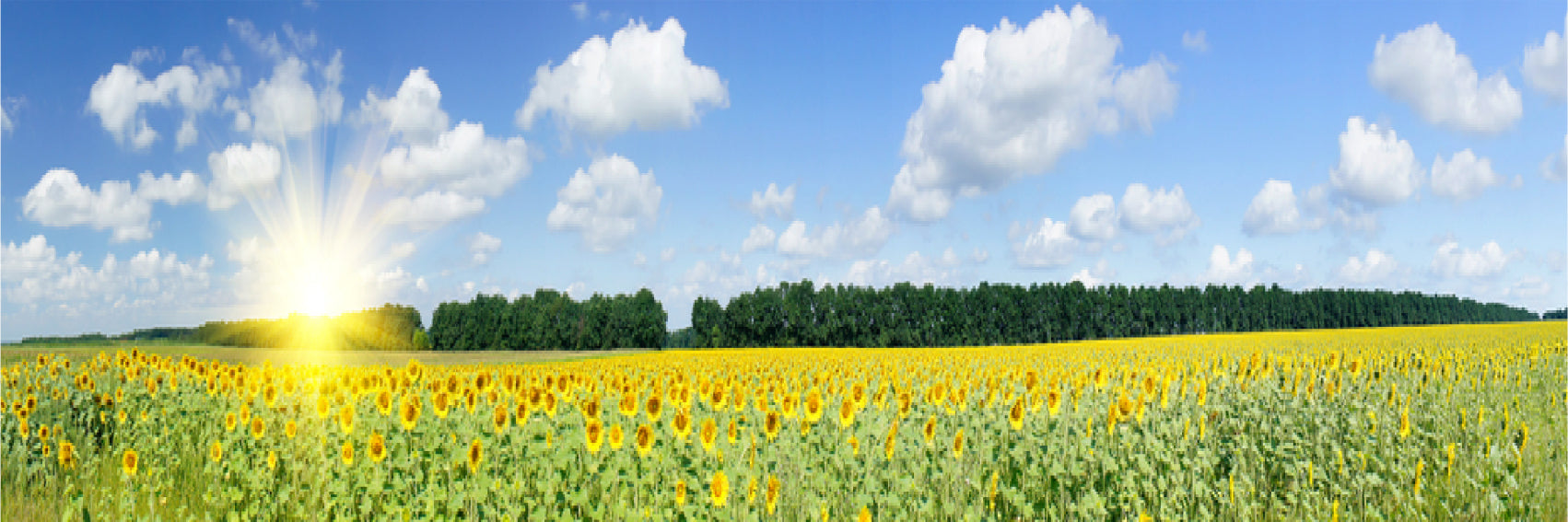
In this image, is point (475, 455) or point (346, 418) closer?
point (475, 455)

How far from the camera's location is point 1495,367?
12.6 m

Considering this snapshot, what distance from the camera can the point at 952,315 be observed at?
72.2m

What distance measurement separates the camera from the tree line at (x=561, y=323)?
2835 inches

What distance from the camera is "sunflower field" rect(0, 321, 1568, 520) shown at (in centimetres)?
534

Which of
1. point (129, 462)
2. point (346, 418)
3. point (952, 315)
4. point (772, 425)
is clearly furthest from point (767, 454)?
point (952, 315)

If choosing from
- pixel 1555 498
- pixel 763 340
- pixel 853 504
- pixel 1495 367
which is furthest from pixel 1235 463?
pixel 763 340

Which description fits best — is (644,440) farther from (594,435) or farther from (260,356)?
(260,356)

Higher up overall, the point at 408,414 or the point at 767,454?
the point at 408,414

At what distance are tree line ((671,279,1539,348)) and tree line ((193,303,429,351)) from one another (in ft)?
85.8

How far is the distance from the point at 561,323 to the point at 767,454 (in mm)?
70748

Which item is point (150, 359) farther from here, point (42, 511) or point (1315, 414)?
point (1315, 414)

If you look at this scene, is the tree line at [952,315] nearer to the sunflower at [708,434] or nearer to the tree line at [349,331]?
the tree line at [349,331]

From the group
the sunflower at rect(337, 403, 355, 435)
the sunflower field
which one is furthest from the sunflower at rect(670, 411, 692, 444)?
the sunflower at rect(337, 403, 355, 435)

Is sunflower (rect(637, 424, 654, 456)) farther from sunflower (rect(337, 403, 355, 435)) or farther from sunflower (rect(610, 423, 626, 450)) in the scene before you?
sunflower (rect(337, 403, 355, 435))
